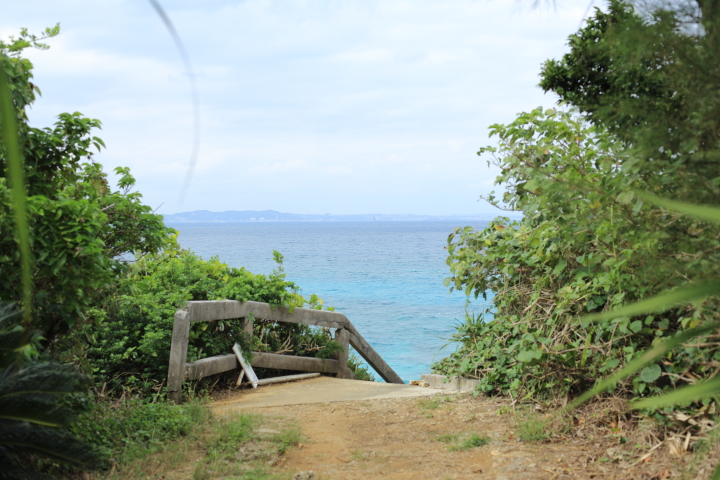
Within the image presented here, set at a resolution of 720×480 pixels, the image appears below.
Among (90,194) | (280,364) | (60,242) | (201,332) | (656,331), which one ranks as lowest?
(280,364)

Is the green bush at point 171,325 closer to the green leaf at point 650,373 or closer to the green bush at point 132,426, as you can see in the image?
the green bush at point 132,426

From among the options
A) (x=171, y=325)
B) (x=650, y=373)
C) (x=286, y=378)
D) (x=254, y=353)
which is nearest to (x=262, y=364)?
(x=254, y=353)

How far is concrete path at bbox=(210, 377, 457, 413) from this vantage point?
6199 mm

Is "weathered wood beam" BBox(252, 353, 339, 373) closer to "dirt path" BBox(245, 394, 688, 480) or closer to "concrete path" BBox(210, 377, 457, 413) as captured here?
"concrete path" BBox(210, 377, 457, 413)

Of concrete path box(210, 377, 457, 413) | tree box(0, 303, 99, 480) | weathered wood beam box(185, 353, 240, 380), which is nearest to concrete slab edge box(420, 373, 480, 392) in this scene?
concrete path box(210, 377, 457, 413)

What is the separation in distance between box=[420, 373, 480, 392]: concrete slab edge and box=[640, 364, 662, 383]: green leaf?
2.32 metres

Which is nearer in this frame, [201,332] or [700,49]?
[700,49]

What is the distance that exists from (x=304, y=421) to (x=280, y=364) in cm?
242

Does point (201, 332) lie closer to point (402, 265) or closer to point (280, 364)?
point (280, 364)

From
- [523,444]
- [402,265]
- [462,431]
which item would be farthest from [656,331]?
[402,265]

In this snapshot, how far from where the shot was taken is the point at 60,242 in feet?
11.4

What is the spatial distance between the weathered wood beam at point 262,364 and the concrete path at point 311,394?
0.32 m

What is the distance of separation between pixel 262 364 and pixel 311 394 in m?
1.06

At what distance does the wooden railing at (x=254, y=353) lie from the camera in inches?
239
